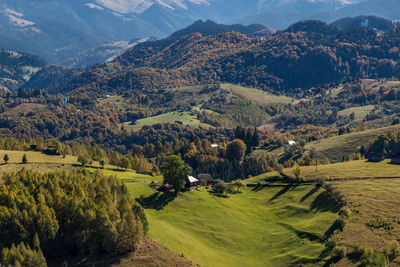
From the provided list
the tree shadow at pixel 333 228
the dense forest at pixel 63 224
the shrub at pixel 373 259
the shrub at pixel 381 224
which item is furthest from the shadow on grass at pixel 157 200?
the shrub at pixel 373 259

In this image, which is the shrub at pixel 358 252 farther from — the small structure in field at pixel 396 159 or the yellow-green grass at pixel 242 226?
the small structure in field at pixel 396 159

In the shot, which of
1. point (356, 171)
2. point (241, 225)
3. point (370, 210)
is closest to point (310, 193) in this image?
point (370, 210)

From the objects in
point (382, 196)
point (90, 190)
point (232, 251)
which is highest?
point (90, 190)

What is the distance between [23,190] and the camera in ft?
289

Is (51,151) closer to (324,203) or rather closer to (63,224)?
(63,224)

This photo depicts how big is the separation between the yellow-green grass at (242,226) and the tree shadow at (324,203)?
26.4 inches

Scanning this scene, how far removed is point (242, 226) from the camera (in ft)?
344

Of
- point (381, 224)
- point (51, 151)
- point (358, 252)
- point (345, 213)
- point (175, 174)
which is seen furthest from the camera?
point (51, 151)

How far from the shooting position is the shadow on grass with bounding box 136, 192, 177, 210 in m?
110

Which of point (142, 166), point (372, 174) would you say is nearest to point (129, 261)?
point (372, 174)

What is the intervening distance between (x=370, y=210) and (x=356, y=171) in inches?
1719

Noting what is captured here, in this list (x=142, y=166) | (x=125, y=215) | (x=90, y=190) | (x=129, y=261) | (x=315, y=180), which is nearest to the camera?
(x=129, y=261)

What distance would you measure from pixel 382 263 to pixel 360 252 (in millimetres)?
7559

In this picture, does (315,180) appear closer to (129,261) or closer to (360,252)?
(360,252)
